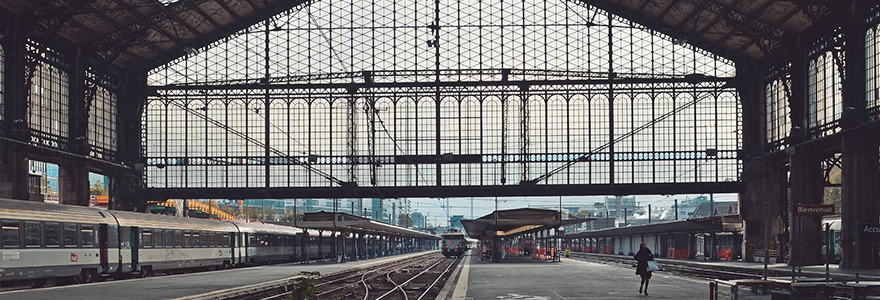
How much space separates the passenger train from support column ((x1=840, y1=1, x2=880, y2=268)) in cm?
3251

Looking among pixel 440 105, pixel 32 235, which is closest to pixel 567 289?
pixel 32 235

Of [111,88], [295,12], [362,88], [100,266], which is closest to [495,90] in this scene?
[362,88]

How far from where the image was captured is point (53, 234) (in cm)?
3534

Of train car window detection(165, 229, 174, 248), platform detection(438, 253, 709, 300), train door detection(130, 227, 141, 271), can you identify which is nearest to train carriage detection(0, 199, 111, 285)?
train door detection(130, 227, 141, 271)

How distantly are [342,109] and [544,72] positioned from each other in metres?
13.5

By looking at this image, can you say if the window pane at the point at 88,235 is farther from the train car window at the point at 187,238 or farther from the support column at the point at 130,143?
the support column at the point at 130,143

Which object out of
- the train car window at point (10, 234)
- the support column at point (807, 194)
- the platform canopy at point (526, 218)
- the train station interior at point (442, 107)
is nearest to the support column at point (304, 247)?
the train station interior at point (442, 107)

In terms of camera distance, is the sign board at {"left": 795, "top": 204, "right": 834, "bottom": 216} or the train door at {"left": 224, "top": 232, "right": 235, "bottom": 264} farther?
the train door at {"left": 224, "top": 232, "right": 235, "bottom": 264}

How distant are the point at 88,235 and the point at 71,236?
160 centimetres

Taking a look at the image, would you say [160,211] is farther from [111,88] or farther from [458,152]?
[458,152]

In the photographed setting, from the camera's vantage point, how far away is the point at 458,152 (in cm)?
6431

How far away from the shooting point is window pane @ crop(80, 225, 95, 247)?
3794 centimetres

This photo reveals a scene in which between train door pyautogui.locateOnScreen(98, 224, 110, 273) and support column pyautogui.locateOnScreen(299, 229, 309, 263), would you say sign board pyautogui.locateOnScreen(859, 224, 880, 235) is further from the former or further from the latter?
support column pyautogui.locateOnScreen(299, 229, 309, 263)

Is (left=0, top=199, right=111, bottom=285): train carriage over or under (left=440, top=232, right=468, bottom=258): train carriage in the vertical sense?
over
